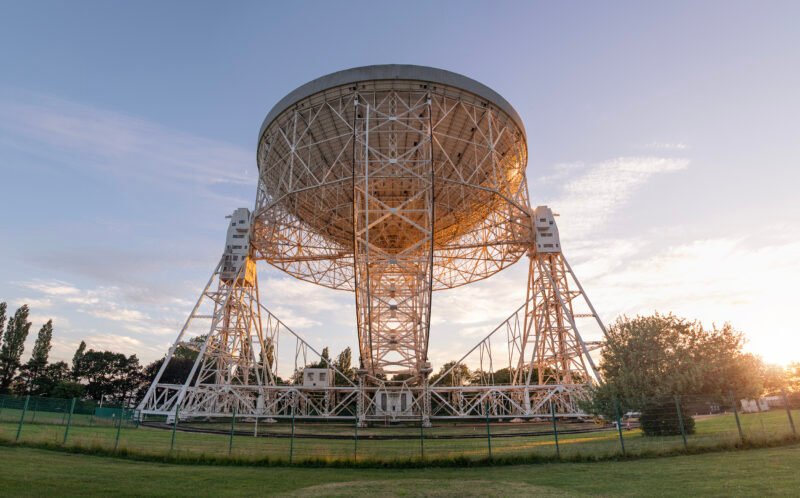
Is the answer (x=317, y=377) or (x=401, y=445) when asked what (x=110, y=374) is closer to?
(x=317, y=377)

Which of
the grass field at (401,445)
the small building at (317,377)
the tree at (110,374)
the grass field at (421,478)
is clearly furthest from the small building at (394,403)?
the tree at (110,374)

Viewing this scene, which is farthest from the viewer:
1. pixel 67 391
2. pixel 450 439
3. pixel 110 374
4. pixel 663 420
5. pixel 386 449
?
pixel 110 374

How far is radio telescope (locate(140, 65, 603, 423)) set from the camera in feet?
75.4

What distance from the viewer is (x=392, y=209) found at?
22.5 m

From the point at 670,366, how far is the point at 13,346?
73.2 m

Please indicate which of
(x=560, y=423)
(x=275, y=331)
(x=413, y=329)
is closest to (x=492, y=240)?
(x=413, y=329)

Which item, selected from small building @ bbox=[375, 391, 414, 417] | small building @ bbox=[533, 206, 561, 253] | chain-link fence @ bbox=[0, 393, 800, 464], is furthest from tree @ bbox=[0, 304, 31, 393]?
small building @ bbox=[533, 206, 561, 253]

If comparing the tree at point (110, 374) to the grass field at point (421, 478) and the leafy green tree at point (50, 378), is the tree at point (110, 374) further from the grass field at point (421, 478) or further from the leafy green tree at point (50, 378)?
the grass field at point (421, 478)

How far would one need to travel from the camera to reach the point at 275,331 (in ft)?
99.1

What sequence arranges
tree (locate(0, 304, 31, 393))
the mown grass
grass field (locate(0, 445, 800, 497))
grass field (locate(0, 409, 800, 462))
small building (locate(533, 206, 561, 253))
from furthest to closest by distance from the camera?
tree (locate(0, 304, 31, 393)) → small building (locate(533, 206, 561, 253)) → grass field (locate(0, 409, 800, 462)) → the mown grass → grass field (locate(0, 445, 800, 497))

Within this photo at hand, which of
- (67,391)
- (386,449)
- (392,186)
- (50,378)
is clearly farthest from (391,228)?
(50,378)

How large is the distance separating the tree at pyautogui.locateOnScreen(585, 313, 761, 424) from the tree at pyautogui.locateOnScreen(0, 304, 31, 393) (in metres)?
69.2

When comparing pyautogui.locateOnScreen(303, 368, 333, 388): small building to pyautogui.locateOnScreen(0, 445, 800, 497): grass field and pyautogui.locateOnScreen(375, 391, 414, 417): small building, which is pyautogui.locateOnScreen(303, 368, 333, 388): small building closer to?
pyautogui.locateOnScreen(375, 391, 414, 417): small building

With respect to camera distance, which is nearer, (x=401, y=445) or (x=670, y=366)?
(x=401, y=445)
